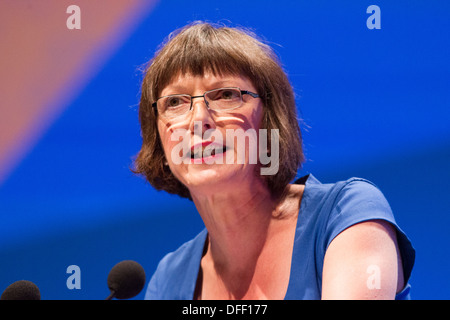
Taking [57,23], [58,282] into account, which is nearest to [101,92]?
[57,23]

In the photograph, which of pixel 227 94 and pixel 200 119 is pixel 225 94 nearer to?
pixel 227 94

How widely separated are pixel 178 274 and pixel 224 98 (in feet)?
1.79

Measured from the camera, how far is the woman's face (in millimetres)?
1144

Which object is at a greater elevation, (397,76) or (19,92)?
(19,92)

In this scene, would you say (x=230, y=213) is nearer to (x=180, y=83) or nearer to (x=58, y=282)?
(x=180, y=83)

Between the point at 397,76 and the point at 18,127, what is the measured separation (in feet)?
4.03

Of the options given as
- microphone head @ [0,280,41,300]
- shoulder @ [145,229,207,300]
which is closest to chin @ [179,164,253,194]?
shoulder @ [145,229,207,300]

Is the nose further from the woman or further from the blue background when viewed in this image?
the blue background

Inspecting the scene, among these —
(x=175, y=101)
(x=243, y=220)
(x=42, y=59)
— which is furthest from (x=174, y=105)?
(x=42, y=59)

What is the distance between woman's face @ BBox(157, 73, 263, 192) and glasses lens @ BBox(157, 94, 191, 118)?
0.04ft

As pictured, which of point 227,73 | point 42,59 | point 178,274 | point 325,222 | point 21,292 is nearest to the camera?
point 21,292

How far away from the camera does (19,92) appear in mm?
1658

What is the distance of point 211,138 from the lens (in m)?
1.14
